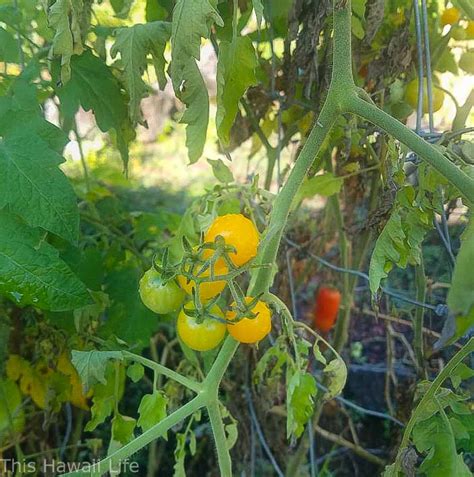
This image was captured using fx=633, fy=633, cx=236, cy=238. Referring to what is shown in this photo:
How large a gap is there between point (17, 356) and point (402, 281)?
1.13 metres

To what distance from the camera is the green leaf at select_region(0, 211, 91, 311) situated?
2.55 feet

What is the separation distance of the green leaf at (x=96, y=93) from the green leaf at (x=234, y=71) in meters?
0.27

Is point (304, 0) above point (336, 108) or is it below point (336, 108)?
above

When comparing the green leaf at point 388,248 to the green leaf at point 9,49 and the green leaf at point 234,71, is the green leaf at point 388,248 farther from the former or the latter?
the green leaf at point 9,49

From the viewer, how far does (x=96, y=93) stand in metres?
1.02

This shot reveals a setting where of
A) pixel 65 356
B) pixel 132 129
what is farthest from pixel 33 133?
pixel 65 356

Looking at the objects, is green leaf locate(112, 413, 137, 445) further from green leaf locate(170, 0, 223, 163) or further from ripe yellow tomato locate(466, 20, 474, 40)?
ripe yellow tomato locate(466, 20, 474, 40)

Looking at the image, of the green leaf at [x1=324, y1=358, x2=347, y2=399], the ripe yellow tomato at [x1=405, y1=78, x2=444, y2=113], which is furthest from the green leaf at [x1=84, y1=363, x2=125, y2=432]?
the ripe yellow tomato at [x1=405, y1=78, x2=444, y2=113]

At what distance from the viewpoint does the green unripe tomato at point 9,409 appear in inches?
47.1

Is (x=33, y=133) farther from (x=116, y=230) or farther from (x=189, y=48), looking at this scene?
(x=116, y=230)

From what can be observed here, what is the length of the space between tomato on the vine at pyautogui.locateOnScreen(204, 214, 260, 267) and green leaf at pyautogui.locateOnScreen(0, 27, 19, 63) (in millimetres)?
557

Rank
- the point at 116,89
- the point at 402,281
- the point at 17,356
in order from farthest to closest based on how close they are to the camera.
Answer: the point at 402,281 → the point at 17,356 → the point at 116,89

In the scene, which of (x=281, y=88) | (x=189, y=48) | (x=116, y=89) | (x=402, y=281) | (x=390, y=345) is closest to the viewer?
(x=189, y=48)

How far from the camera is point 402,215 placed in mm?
766
